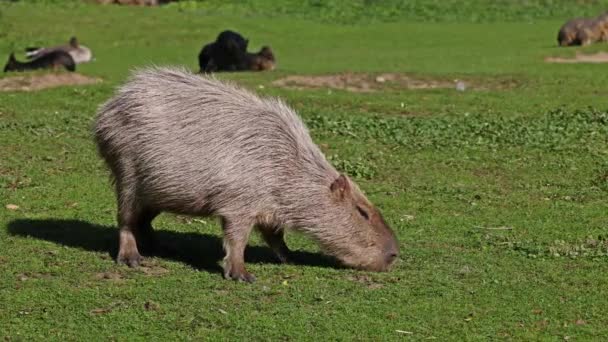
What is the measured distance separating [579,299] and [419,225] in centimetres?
232

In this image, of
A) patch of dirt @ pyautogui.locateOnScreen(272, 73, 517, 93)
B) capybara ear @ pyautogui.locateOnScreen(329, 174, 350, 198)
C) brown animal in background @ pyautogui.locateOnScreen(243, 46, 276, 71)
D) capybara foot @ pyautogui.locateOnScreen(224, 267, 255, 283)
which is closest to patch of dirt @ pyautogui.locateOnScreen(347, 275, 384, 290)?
capybara ear @ pyautogui.locateOnScreen(329, 174, 350, 198)

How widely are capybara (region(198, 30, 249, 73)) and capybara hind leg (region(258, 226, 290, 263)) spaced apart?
12.4 meters

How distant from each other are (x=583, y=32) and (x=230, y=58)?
7286mm

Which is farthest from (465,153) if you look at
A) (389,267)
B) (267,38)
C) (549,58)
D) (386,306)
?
(267,38)

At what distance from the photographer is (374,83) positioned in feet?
57.3

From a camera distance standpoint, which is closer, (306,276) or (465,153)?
(306,276)

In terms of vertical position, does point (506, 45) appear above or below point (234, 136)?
below

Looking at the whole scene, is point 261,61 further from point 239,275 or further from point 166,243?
point 239,275

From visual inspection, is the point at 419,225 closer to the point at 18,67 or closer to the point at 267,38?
the point at 18,67

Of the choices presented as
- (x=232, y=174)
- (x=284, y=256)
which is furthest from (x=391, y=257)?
(x=232, y=174)

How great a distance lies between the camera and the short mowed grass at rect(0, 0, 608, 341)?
7000 mm

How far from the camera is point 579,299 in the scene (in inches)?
293

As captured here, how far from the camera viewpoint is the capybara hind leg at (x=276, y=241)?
827cm

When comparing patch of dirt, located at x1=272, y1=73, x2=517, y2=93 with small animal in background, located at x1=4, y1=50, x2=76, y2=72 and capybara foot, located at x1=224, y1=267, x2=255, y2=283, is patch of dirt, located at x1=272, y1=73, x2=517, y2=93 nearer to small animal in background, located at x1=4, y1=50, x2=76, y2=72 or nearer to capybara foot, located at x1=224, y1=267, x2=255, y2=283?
small animal in background, located at x1=4, y1=50, x2=76, y2=72
